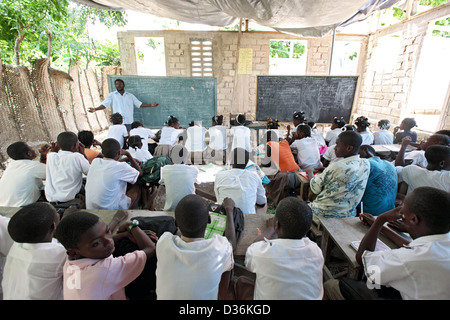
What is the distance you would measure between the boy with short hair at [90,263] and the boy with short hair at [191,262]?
199 millimetres

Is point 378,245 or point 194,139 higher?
point 194,139

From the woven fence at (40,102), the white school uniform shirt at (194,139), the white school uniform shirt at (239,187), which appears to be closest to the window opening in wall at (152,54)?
the woven fence at (40,102)

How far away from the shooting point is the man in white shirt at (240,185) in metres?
1.98

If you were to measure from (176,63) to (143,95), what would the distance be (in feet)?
8.97

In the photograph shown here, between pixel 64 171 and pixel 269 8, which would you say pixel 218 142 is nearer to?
pixel 269 8

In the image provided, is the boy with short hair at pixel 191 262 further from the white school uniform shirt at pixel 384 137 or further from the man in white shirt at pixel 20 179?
the white school uniform shirt at pixel 384 137

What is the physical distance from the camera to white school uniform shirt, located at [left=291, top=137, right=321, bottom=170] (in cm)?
324

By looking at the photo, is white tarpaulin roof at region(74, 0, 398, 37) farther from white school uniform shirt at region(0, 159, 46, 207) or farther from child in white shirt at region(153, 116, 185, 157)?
white school uniform shirt at region(0, 159, 46, 207)

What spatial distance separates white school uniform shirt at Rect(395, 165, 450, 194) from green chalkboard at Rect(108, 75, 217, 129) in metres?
4.18

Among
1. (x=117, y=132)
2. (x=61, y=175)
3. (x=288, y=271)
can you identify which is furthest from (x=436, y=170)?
(x=117, y=132)

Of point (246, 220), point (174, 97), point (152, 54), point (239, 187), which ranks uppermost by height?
point (152, 54)

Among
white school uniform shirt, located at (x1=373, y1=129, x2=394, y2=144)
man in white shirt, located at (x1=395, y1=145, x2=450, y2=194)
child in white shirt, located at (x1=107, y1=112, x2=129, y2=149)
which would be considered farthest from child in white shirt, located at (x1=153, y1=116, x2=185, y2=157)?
white school uniform shirt, located at (x1=373, y1=129, x2=394, y2=144)

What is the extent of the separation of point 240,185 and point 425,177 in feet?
5.50

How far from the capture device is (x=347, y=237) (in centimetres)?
159
